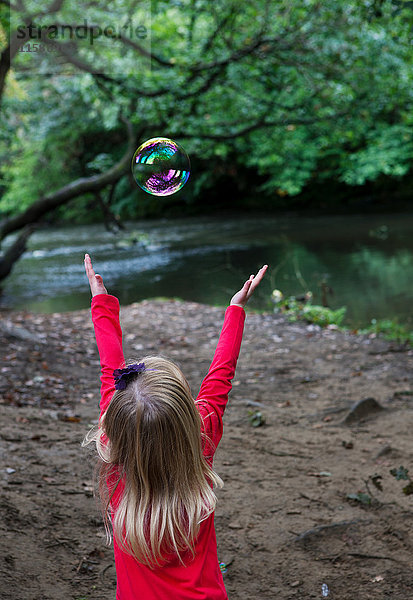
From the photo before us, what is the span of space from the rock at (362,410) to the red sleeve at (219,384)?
10.8 ft

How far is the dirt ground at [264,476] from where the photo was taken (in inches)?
118

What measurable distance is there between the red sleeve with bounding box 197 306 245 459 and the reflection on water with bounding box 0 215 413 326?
7.70m

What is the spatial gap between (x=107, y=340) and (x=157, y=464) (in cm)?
59

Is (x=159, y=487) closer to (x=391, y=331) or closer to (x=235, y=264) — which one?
(x=391, y=331)

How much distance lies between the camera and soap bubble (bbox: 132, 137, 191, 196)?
3150 mm

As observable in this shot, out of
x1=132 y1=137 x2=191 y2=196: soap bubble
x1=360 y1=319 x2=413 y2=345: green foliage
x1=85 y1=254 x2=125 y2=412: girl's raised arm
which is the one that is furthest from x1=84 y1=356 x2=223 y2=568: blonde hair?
x1=360 y1=319 x2=413 y2=345: green foliage

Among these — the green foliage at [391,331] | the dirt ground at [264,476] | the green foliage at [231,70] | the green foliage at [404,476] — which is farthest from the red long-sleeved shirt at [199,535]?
the green foliage at [231,70]

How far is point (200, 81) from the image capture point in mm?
11742

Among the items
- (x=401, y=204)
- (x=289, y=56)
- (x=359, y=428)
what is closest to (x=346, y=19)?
(x=289, y=56)

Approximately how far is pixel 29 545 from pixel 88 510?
0.53 meters

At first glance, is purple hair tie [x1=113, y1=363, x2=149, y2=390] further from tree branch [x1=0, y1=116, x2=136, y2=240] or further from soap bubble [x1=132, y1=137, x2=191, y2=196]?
tree branch [x1=0, y1=116, x2=136, y2=240]

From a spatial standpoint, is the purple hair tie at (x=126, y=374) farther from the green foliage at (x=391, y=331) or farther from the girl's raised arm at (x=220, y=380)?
the green foliage at (x=391, y=331)

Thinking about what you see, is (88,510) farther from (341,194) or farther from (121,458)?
(341,194)

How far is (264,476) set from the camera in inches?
162
